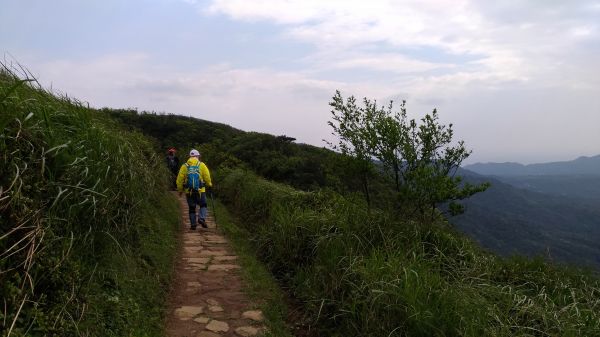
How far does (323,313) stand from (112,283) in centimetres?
230

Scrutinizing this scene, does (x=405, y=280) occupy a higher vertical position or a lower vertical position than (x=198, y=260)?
higher

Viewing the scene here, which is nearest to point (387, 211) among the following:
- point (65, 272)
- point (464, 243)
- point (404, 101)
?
point (464, 243)

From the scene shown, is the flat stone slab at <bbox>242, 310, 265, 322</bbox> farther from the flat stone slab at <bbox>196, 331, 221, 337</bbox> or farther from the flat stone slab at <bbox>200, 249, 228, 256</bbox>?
the flat stone slab at <bbox>200, 249, 228, 256</bbox>

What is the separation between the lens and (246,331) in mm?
4285

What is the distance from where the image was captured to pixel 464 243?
20.6 ft

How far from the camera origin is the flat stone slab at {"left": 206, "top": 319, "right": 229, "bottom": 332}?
14.0 feet

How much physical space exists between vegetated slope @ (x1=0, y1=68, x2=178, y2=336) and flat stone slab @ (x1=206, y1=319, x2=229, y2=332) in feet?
1.71

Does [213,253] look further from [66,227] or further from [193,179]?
[66,227]

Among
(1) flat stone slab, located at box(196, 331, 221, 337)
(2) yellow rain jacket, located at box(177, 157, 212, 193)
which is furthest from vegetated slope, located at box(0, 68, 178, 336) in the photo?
(2) yellow rain jacket, located at box(177, 157, 212, 193)

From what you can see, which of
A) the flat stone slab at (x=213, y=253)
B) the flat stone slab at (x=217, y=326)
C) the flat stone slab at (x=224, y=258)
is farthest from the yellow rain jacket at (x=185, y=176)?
the flat stone slab at (x=217, y=326)

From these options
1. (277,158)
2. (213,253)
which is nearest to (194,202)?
(213,253)

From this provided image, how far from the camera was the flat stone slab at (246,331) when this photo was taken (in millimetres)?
4211

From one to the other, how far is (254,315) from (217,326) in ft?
1.61

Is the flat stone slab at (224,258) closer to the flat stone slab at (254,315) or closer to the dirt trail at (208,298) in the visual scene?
the dirt trail at (208,298)
